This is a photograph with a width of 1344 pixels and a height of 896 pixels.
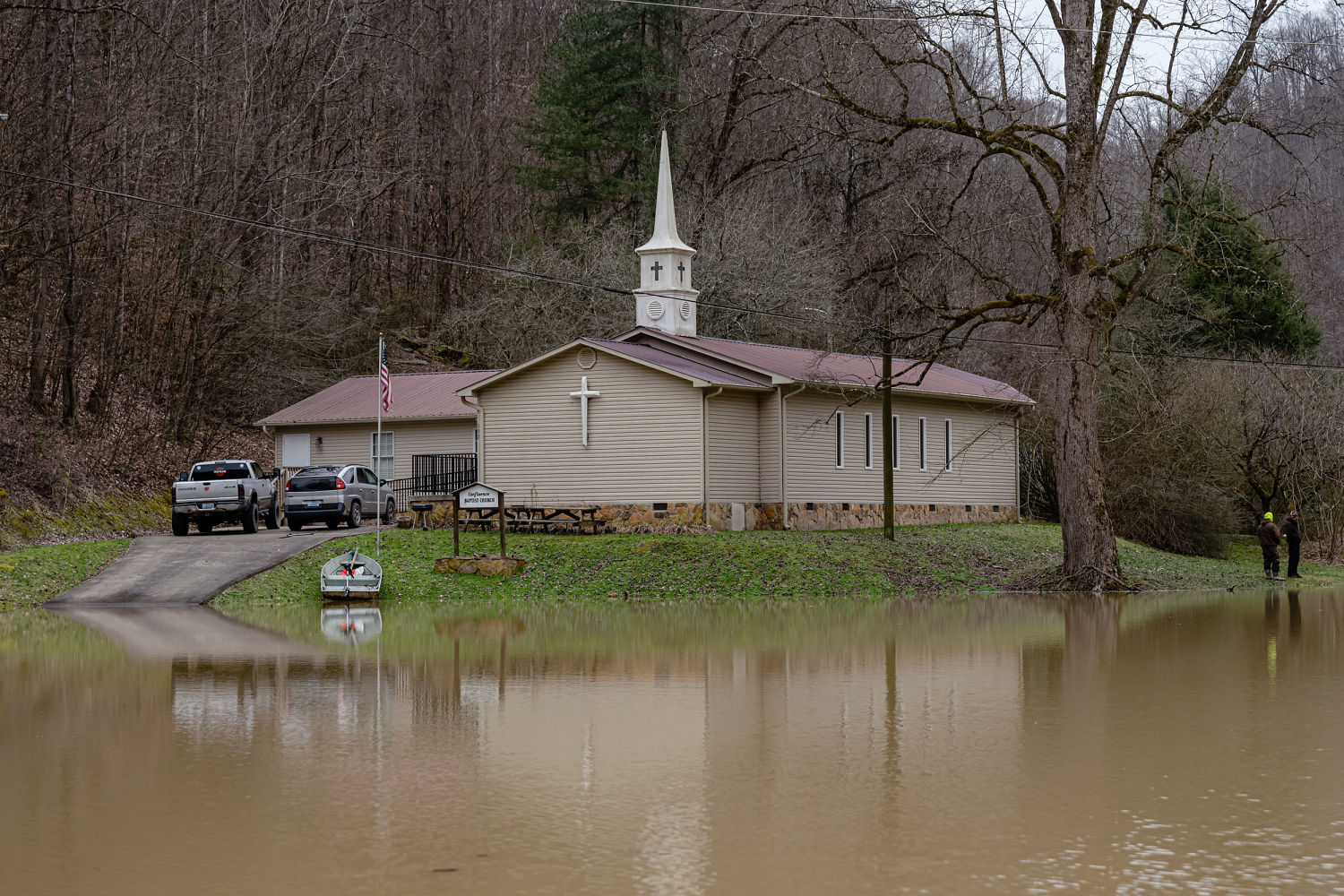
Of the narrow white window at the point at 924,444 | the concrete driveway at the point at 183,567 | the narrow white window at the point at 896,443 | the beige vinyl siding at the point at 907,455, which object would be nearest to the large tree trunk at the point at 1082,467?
the beige vinyl siding at the point at 907,455

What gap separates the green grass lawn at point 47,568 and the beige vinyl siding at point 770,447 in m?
15.2

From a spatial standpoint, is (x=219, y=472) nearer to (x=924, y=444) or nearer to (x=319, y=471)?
(x=319, y=471)

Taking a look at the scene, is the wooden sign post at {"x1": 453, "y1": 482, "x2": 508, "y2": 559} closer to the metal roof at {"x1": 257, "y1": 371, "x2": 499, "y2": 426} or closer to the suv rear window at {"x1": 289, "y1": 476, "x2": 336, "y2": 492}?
the suv rear window at {"x1": 289, "y1": 476, "x2": 336, "y2": 492}

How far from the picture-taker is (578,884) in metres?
7.24

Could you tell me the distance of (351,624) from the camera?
23141 millimetres

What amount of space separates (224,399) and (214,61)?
37.5ft

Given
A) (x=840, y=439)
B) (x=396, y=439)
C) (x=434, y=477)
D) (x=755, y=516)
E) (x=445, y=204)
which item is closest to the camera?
(x=755, y=516)

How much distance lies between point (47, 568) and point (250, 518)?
763 centimetres

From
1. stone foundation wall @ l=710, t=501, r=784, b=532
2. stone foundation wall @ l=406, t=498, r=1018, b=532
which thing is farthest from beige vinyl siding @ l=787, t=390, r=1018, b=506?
stone foundation wall @ l=710, t=501, r=784, b=532

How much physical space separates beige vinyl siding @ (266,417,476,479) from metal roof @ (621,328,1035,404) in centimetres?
668

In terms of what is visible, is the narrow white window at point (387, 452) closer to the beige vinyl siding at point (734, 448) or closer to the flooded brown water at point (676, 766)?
the beige vinyl siding at point (734, 448)

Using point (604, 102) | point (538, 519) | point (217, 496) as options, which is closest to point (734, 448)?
point (538, 519)

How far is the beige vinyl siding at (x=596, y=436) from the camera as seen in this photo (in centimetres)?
3634

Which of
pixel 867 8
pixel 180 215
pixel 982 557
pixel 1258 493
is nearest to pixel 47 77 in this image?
pixel 180 215
